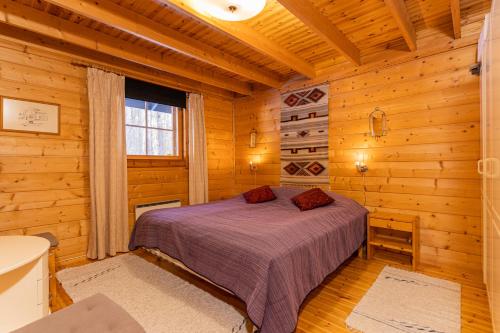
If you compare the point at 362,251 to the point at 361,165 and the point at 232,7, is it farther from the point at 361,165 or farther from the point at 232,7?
the point at 232,7

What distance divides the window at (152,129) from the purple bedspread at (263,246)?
1.35m

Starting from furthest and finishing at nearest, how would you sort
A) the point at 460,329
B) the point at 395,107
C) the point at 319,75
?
1. the point at 319,75
2. the point at 395,107
3. the point at 460,329

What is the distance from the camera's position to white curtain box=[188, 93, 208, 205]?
3.93m

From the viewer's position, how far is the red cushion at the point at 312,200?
2868 mm

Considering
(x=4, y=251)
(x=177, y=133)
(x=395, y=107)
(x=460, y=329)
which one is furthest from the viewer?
(x=177, y=133)

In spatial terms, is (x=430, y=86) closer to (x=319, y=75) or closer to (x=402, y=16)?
(x=402, y=16)

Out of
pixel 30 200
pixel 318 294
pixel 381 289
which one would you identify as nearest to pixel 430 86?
pixel 381 289

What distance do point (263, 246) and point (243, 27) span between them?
6.76 ft

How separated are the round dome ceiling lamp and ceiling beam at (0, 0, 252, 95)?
1411mm

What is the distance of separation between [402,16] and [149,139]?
3365 mm

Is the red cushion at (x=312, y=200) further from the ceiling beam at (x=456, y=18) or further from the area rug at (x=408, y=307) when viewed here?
the ceiling beam at (x=456, y=18)

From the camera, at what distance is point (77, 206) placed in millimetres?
2941

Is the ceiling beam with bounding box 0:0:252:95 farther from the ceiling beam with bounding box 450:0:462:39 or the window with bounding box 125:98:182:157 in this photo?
the ceiling beam with bounding box 450:0:462:39

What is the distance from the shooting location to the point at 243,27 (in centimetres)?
243
